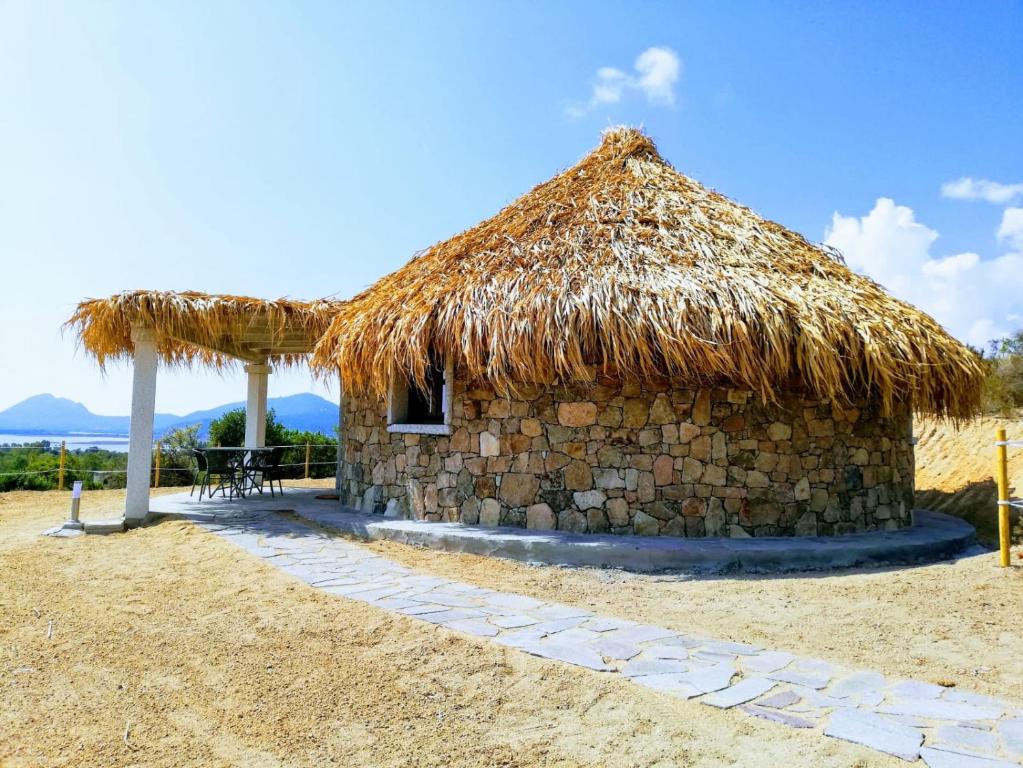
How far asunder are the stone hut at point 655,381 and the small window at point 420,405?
46 millimetres

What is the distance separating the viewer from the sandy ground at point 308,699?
9.23 ft

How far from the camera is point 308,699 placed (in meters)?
3.31

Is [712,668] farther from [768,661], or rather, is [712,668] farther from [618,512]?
[618,512]

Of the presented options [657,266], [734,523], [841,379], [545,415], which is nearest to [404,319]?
[545,415]

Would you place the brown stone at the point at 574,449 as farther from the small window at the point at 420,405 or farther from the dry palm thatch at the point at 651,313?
the small window at the point at 420,405

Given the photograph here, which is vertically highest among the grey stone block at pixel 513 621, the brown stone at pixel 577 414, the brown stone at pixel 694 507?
the brown stone at pixel 577 414

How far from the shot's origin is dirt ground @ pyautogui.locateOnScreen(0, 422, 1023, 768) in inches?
113

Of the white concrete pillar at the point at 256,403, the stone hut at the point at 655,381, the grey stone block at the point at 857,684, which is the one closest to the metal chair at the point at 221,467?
the white concrete pillar at the point at 256,403

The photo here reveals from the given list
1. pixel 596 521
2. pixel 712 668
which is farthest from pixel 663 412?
pixel 712 668

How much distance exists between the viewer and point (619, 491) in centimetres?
681

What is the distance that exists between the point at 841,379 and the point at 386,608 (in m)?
5.07

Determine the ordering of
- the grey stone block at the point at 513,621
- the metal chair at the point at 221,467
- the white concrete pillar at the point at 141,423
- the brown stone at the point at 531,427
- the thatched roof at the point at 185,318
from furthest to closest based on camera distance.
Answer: the metal chair at the point at 221,467 < the white concrete pillar at the point at 141,423 < the thatched roof at the point at 185,318 < the brown stone at the point at 531,427 < the grey stone block at the point at 513,621

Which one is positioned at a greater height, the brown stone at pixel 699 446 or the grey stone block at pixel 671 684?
the brown stone at pixel 699 446

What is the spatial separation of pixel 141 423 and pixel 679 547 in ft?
20.7
